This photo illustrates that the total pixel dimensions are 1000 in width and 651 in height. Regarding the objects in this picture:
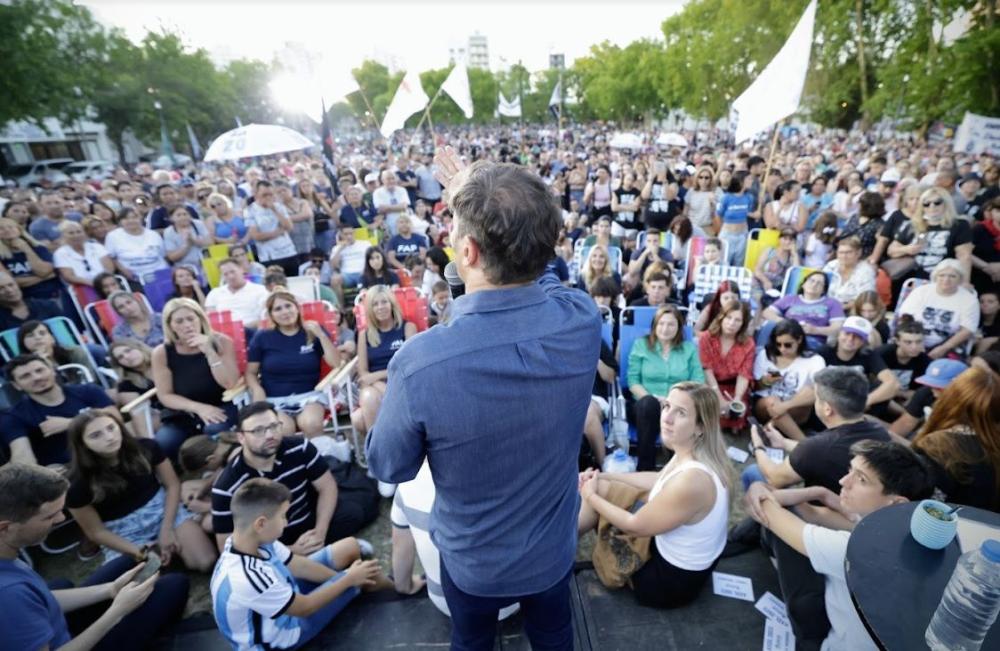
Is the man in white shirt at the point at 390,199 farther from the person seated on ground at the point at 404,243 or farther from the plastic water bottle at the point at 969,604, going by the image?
the plastic water bottle at the point at 969,604

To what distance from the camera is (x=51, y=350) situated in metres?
4.06

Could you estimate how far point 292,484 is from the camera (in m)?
2.89

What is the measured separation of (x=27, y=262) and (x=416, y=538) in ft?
19.9

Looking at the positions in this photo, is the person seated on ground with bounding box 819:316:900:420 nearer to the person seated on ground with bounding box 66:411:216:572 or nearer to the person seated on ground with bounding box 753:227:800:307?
the person seated on ground with bounding box 753:227:800:307

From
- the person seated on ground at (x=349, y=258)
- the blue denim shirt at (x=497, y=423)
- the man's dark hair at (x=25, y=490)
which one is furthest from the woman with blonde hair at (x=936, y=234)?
the man's dark hair at (x=25, y=490)

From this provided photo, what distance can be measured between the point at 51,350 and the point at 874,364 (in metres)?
7.04

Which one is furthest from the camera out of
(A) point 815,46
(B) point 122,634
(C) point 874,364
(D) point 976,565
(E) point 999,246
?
(A) point 815,46

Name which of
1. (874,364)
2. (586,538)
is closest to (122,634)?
(586,538)

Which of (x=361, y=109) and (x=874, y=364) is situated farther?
(x=361, y=109)

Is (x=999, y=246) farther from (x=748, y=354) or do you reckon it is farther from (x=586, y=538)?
(x=586, y=538)

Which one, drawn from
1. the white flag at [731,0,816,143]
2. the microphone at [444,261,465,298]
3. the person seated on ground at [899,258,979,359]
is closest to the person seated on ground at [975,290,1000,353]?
the person seated on ground at [899,258,979,359]

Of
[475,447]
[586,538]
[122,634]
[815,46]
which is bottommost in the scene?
[586,538]

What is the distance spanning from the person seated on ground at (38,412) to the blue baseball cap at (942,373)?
18.8 feet

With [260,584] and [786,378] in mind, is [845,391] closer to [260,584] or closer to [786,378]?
[786,378]
